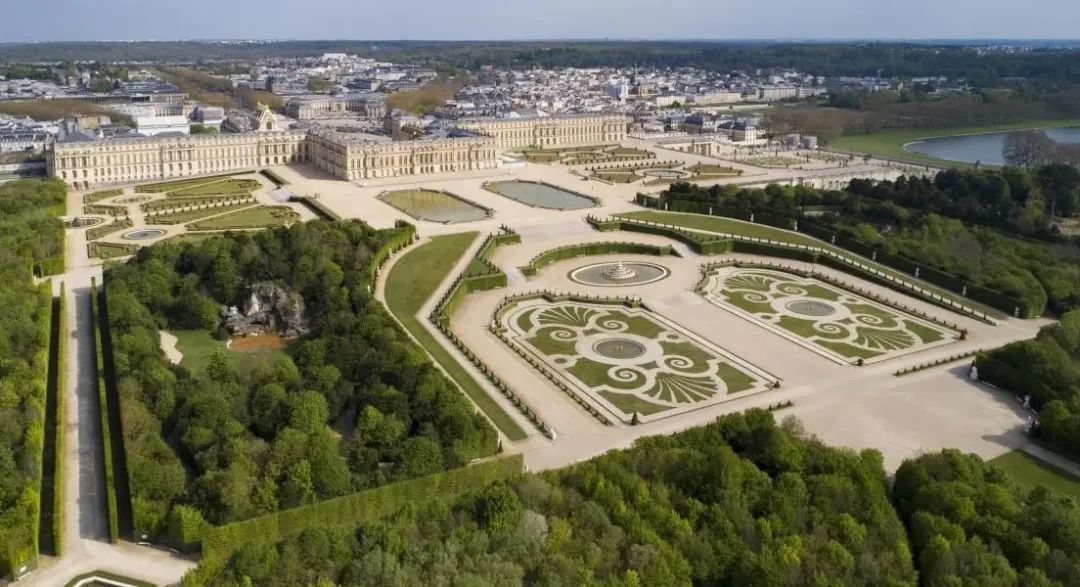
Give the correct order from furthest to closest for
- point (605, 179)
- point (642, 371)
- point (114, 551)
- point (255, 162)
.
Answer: point (255, 162), point (605, 179), point (642, 371), point (114, 551)

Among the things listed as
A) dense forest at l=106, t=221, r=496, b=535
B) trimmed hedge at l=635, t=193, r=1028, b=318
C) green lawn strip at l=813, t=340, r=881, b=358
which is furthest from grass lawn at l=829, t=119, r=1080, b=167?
dense forest at l=106, t=221, r=496, b=535

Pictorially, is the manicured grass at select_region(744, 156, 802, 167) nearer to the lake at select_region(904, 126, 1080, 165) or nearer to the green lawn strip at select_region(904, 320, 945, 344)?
the lake at select_region(904, 126, 1080, 165)

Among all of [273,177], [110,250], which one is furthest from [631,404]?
[273,177]

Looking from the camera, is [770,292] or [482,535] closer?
[482,535]

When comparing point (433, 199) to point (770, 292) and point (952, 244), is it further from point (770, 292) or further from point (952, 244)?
point (952, 244)

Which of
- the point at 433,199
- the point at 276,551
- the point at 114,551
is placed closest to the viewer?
the point at 276,551

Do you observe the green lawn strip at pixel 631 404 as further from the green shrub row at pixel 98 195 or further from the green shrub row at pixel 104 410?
the green shrub row at pixel 98 195

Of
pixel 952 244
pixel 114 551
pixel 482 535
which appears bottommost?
pixel 114 551

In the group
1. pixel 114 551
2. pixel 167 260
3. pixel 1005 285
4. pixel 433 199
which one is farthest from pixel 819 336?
pixel 433 199
